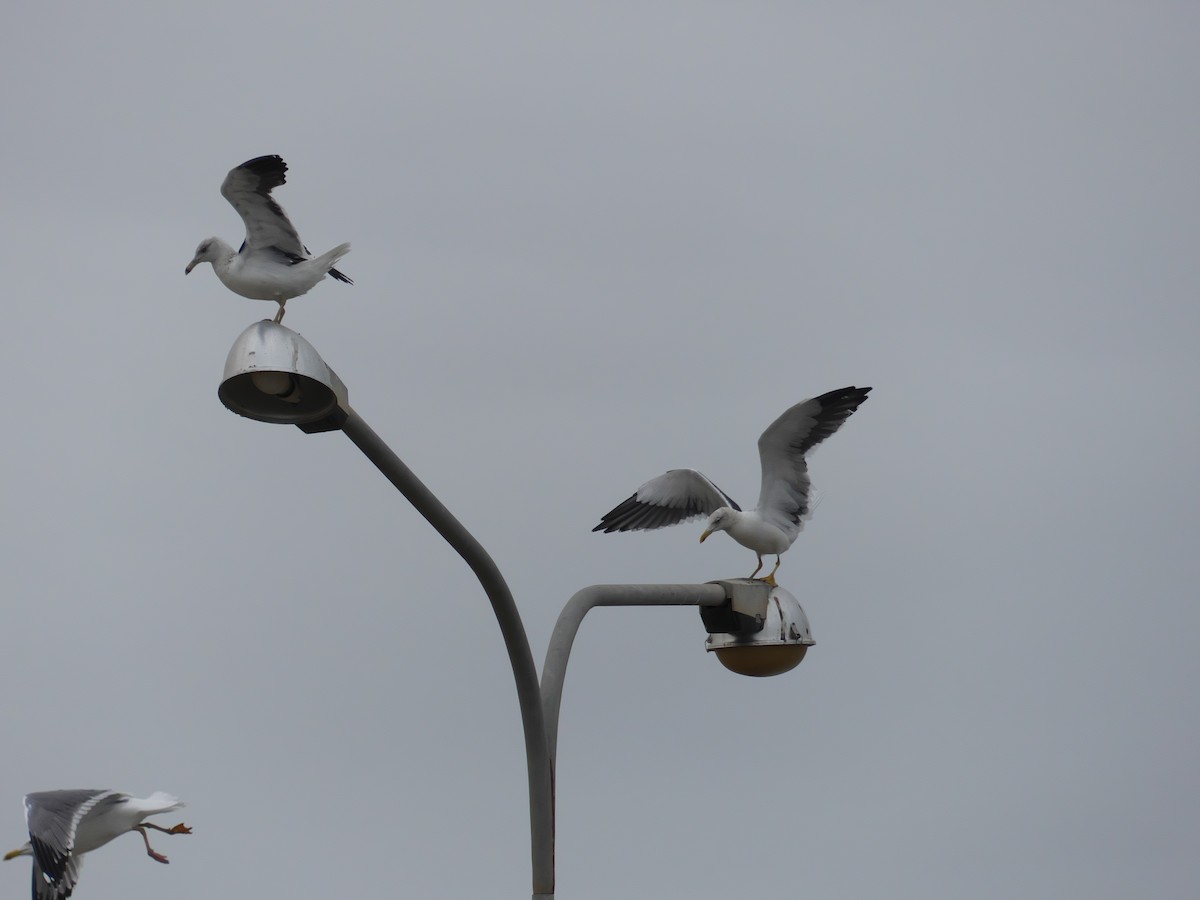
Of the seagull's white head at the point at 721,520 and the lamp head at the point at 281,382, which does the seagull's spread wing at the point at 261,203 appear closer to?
the lamp head at the point at 281,382

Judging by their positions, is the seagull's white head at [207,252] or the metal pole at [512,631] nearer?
the metal pole at [512,631]

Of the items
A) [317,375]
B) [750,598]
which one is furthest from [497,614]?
[750,598]

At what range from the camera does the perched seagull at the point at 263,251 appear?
551 cm

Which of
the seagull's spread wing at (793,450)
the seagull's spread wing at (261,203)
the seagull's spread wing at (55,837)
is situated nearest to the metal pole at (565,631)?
the seagull's spread wing at (261,203)

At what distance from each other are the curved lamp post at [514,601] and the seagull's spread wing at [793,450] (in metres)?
1.34

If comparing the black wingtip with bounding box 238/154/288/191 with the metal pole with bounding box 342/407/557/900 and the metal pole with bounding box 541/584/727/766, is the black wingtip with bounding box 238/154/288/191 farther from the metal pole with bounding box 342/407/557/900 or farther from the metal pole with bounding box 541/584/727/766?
the metal pole with bounding box 541/584/727/766

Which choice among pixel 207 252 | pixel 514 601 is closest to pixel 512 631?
pixel 514 601

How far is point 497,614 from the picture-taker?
518 cm

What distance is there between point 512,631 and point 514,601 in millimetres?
113

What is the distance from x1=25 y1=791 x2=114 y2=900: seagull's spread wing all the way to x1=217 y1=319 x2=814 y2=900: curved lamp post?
1886 mm

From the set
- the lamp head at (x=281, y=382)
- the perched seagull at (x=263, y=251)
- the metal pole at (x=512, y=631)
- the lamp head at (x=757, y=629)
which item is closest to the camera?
the lamp head at (x=281, y=382)

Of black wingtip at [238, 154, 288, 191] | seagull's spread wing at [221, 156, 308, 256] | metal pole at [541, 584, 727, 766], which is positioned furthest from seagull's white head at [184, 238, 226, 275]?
metal pole at [541, 584, 727, 766]

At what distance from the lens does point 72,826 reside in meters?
5.64

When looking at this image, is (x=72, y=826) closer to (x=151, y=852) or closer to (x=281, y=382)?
(x=151, y=852)
